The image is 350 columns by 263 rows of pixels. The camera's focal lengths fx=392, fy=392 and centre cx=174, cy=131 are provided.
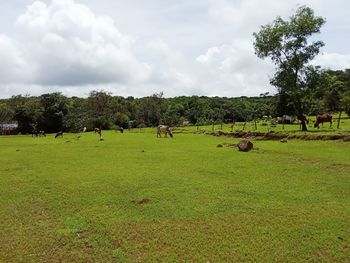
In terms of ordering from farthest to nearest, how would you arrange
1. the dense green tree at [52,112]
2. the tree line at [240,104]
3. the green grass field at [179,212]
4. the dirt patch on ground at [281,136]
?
the dense green tree at [52,112], the tree line at [240,104], the dirt patch on ground at [281,136], the green grass field at [179,212]

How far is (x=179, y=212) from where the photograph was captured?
12.1 m

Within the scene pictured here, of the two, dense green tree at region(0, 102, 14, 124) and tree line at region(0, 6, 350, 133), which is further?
dense green tree at region(0, 102, 14, 124)

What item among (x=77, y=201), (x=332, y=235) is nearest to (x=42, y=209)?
(x=77, y=201)

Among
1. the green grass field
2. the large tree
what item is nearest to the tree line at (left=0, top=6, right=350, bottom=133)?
the large tree

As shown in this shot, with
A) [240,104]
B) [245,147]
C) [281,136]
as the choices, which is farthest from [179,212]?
[240,104]

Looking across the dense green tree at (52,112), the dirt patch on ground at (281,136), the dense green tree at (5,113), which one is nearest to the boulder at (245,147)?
the dirt patch on ground at (281,136)

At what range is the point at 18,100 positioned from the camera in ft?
317

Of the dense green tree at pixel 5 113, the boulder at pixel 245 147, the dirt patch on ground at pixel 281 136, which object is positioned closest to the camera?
the boulder at pixel 245 147

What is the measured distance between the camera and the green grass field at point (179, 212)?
9.45 meters

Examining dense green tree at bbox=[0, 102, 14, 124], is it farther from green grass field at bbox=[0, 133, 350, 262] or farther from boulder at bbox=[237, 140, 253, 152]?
boulder at bbox=[237, 140, 253, 152]

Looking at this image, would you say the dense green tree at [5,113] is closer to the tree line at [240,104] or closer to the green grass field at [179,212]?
the tree line at [240,104]

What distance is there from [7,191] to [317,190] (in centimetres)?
1224

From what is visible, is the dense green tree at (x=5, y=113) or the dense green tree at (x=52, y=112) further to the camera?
the dense green tree at (x=5, y=113)

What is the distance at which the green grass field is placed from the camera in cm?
945
